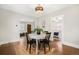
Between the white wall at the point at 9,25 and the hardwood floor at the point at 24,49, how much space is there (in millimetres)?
103

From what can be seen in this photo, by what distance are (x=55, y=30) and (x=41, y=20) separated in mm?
348

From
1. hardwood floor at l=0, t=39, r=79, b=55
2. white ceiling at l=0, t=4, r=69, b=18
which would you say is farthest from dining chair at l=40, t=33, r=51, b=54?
white ceiling at l=0, t=4, r=69, b=18

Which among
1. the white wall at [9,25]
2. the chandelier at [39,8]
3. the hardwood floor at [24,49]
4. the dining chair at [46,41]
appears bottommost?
the hardwood floor at [24,49]

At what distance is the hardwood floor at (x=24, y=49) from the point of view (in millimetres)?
2182

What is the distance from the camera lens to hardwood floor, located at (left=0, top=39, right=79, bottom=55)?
7.16 feet

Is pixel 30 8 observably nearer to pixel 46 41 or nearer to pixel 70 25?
pixel 46 41

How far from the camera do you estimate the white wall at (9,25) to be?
2.18 metres

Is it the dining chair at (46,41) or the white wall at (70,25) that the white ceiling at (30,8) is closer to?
the white wall at (70,25)

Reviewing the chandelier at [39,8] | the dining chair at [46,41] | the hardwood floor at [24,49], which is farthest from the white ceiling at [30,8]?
the hardwood floor at [24,49]

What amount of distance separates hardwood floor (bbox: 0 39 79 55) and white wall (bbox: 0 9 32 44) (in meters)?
0.10

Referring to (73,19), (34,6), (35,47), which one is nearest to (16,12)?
(34,6)

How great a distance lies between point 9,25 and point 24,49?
563 millimetres

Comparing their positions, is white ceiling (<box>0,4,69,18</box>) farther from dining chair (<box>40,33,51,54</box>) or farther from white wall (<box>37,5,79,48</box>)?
dining chair (<box>40,33,51,54</box>)

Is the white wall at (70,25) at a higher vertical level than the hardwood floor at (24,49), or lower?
higher
